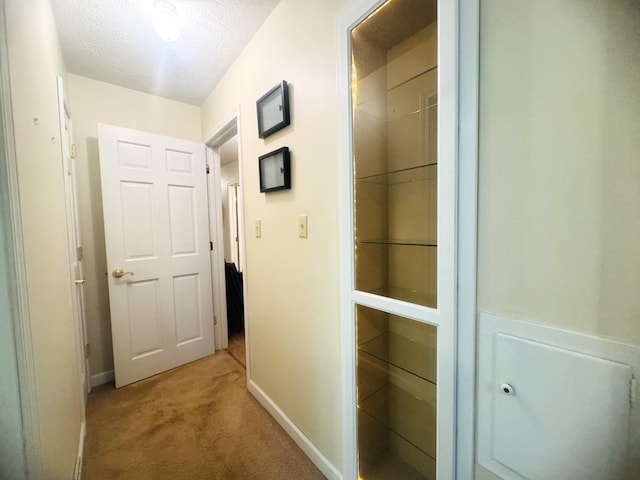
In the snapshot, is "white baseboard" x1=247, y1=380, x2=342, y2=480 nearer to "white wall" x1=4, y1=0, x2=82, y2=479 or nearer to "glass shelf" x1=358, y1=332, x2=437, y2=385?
"glass shelf" x1=358, y1=332, x2=437, y2=385

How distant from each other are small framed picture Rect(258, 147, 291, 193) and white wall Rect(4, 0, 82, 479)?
942 mm

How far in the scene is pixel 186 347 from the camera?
7.49ft

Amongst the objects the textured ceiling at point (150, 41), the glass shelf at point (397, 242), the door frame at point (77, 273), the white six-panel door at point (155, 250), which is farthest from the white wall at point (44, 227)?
the glass shelf at point (397, 242)

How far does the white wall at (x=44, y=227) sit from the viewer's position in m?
0.73

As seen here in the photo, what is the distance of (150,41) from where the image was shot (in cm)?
158

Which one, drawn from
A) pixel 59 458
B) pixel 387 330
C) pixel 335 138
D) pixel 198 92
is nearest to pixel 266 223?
pixel 335 138

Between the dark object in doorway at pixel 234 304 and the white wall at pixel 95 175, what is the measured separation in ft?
3.79

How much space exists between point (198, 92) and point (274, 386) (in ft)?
8.43

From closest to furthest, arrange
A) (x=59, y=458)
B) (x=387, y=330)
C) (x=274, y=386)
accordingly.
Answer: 1. (x=59, y=458)
2. (x=387, y=330)
3. (x=274, y=386)

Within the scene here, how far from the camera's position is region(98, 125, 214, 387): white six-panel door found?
1951mm

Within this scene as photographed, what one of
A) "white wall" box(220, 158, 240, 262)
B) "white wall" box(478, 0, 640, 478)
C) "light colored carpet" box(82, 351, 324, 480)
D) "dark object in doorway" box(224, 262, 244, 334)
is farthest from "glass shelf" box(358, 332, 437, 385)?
"white wall" box(220, 158, 240, 262)

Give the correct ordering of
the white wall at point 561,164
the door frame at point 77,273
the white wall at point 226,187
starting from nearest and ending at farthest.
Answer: the white wall at point 561,164
the door frame at point 77,273
the white wall at point 226,187

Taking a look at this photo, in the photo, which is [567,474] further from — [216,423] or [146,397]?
[146,397]

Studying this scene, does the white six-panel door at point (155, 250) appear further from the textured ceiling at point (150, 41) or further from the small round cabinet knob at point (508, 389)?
the small round cabinet knob at point (508, 389)
